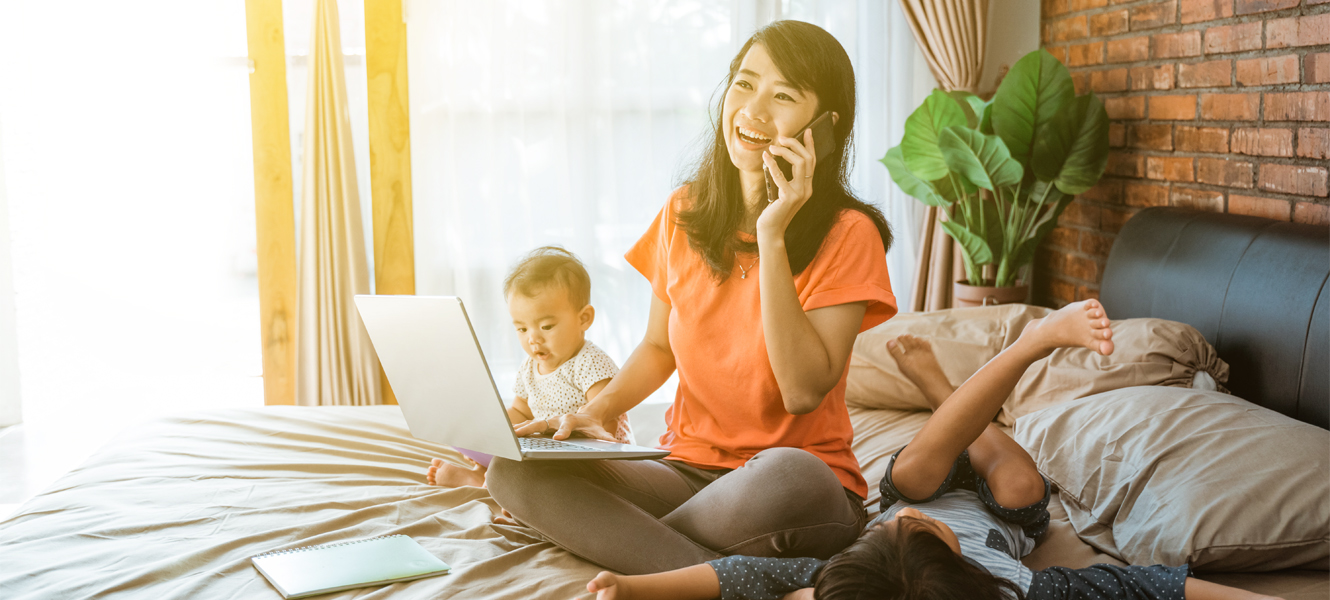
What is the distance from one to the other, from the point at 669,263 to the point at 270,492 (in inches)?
32.6

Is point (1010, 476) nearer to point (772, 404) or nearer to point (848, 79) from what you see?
point (772, 404)

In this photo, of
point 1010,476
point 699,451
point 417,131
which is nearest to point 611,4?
point 417,131

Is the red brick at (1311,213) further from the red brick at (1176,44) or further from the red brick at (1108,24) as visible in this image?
the red brick at (1108,24)

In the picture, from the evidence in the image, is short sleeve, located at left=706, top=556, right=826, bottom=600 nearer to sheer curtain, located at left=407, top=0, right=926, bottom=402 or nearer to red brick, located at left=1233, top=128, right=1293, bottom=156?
red brick, located at left=1233, top=128, right=1293, bottom=156

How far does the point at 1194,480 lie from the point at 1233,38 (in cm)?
129

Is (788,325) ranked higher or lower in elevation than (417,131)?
lower

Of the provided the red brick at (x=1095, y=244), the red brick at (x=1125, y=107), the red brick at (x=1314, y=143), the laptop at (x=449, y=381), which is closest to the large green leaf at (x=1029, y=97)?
the red brick at (x=1125, y=107)

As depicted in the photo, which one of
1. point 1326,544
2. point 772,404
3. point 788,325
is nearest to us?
point 1326,544

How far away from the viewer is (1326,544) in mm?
1375

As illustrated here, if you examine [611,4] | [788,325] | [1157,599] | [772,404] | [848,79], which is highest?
[611,4]

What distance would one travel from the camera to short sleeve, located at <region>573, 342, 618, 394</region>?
205 cm

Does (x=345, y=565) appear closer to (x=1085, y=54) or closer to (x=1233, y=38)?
(x=1233, y=38)

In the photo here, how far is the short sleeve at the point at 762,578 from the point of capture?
1.25 meters

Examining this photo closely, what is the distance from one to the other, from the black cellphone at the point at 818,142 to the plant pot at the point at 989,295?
151 centimetres
